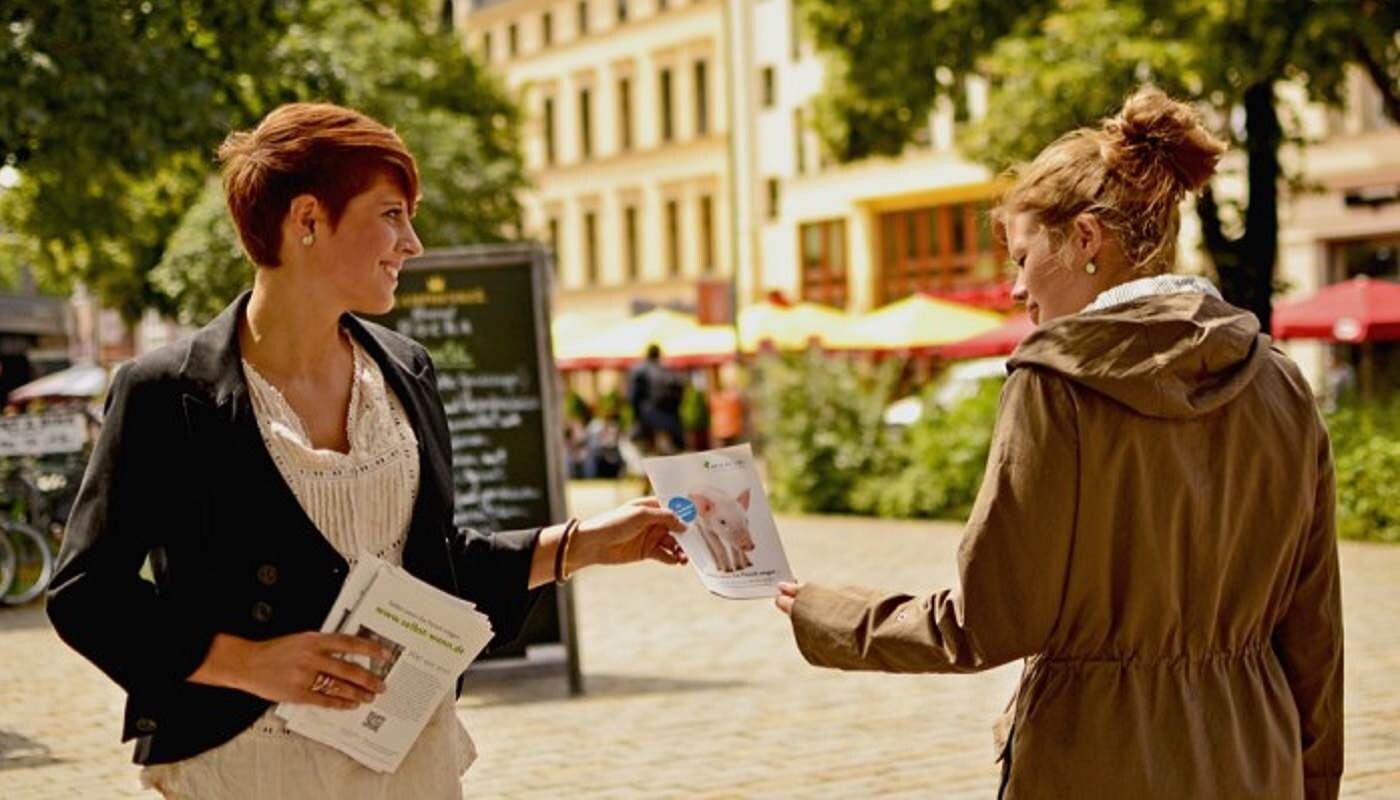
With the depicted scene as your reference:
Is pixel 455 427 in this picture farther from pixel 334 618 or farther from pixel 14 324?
pixel 14 324

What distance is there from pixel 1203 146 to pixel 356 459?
133 cm

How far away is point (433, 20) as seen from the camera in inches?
1866

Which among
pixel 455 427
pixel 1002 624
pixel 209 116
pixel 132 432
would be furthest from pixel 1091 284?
pixel 209 116

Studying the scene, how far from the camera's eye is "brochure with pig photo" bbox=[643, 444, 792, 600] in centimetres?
373

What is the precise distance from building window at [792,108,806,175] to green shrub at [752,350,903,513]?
1333 inches

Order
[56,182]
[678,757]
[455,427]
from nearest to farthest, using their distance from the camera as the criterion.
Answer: [678,757]
[455,427]
[56,182]

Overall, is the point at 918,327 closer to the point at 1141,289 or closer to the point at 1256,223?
the point at 1256,223

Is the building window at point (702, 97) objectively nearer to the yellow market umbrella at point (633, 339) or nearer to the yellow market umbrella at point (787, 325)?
the yellow market umbrella at point (633, 339)

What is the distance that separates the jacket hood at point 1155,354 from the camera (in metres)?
3.17

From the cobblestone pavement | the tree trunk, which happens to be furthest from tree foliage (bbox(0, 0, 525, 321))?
the tree trunk

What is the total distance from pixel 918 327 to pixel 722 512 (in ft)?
95.7

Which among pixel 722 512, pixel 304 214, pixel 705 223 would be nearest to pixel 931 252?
pixel 705 223

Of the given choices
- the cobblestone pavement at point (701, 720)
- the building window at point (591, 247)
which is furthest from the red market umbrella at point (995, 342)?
the building window at point (591, 247)

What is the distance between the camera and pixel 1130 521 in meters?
3.23
